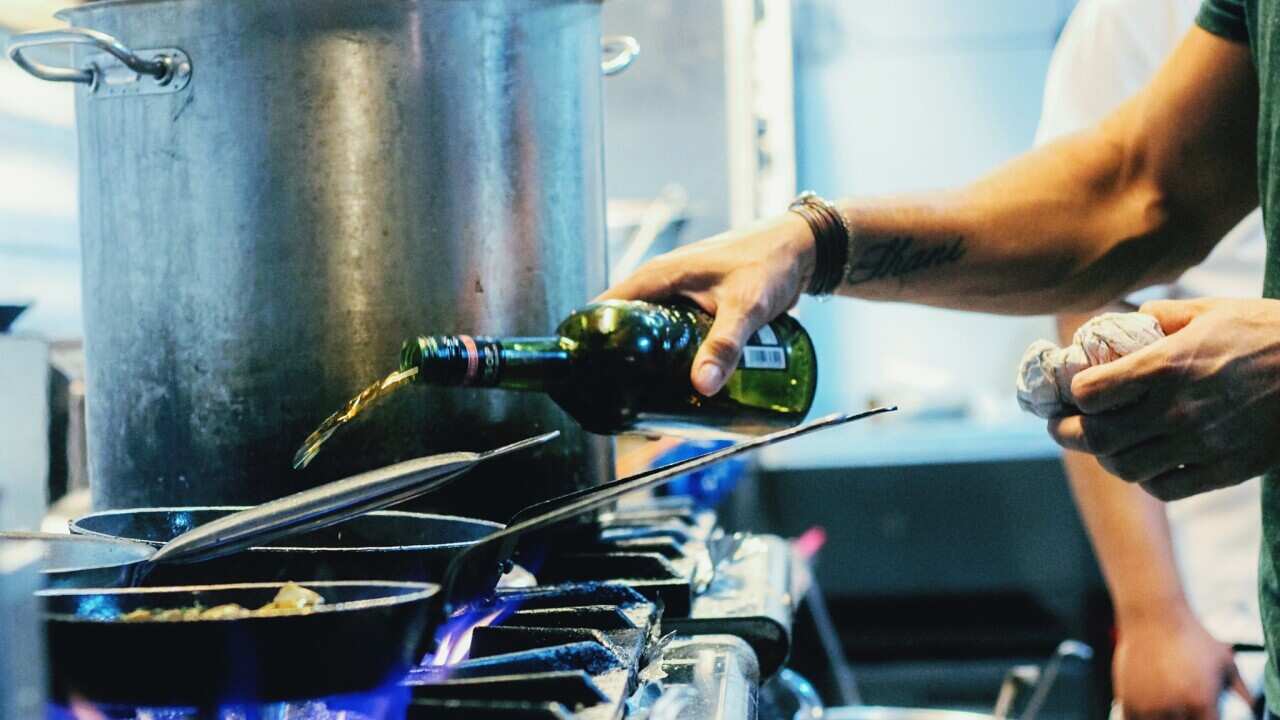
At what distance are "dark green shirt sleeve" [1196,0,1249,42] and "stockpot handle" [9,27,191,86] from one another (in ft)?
3.47

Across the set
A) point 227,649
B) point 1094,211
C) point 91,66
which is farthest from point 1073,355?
point 91,66

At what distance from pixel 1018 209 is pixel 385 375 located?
760mm

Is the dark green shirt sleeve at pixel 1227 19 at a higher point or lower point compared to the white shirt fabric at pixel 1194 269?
higher

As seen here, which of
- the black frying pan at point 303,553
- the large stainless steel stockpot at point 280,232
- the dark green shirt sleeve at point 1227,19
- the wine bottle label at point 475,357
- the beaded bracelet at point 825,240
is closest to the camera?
the black frying pan at point 303,553

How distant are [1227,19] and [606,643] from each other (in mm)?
1050

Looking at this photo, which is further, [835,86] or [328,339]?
[835,86]

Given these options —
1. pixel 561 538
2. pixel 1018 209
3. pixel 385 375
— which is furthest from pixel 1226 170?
pixel 385 375

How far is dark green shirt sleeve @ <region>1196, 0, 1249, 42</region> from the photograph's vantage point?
1.35 metres

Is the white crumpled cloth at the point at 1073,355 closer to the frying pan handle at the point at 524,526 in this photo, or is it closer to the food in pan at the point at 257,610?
the frying pan handle at the point at 524,526

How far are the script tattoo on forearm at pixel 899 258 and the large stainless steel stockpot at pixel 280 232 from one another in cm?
42

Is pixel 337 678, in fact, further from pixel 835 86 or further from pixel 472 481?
pixel 835 86

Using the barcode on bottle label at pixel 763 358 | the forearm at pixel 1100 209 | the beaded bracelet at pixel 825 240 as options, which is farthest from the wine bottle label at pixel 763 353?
the forearm at pixel 1100 209

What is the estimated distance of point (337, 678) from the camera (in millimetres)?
614

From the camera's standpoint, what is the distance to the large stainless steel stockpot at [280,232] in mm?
996
